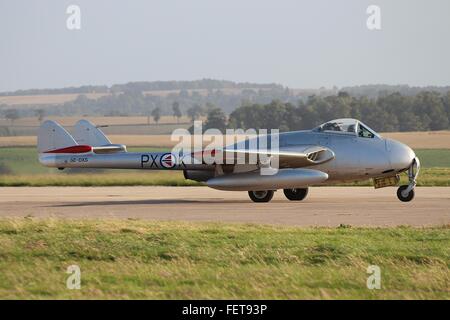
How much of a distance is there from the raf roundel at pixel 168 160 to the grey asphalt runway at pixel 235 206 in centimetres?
104

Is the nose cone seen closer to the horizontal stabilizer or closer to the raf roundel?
the raf roundel

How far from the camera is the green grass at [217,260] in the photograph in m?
11.1

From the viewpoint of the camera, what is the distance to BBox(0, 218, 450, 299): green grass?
1111cm

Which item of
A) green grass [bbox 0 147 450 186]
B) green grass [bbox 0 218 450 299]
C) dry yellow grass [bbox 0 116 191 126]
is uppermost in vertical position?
green grass [bbox 0 218 450 299]

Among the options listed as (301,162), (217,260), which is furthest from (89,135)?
(217,260)

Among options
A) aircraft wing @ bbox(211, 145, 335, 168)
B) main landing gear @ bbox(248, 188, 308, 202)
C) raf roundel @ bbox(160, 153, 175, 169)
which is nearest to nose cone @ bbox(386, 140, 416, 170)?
aircraft wing @ bbox(211, 145, 335, 168)

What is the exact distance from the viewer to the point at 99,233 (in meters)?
15.7

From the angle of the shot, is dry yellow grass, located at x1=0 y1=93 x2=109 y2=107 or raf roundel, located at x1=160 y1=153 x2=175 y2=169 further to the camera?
dry yellow grass, located at x1=0 y1=93 x2=109 y2=107

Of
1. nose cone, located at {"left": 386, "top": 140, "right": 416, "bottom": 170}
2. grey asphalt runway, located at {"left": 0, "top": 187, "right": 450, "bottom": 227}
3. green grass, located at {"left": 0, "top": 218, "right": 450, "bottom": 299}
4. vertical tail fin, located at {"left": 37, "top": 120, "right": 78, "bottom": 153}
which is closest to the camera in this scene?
green grass, located at {"left": 0, "top": 218, "right": 450, "bottom": 299}

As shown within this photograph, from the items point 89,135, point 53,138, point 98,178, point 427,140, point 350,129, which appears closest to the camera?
point 350,129

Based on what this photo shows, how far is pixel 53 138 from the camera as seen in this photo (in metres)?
26.8

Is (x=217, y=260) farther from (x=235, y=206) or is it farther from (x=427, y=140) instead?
(x=427, y=140)

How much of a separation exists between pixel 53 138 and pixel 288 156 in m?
7.27

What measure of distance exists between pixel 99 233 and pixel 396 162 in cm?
1106
